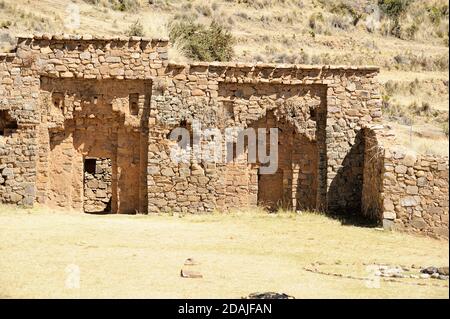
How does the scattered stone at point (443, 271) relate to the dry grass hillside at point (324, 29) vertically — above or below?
below

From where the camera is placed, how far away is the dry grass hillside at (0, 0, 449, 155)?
3127 centimetres

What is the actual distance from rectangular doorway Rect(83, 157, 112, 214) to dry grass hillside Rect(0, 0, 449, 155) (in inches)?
162

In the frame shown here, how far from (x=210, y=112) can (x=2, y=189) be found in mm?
5257

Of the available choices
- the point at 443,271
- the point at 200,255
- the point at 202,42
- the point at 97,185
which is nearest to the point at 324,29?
the point at 202,42

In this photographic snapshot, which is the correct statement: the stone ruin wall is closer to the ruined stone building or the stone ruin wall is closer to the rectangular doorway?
the ruined stone building

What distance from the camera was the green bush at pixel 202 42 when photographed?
25266mm

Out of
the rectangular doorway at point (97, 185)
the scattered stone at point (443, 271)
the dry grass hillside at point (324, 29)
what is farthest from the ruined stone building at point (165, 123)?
the scattered stone at point (443, 271)

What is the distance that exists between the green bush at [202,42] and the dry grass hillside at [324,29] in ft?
2.46

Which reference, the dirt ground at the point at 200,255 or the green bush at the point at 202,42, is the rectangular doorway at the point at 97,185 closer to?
the dirt ground at the point at 200,255

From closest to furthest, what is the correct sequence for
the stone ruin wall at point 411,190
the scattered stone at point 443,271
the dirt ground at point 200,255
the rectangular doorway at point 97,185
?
the dirt ground at point 200,255, the scattered stone at point 443,271, the stone ruin wall at point 411,190, the rectangular doorway at point 97,185

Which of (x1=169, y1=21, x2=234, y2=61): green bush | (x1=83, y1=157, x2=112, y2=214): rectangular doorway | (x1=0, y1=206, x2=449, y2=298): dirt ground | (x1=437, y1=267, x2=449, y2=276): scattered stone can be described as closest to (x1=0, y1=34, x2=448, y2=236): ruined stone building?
(x1=0, y1=206, x2=449, y2=298): dirt ground

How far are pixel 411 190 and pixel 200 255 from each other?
509 cm

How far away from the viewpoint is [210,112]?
20031 mm

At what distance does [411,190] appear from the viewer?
55.1ft
